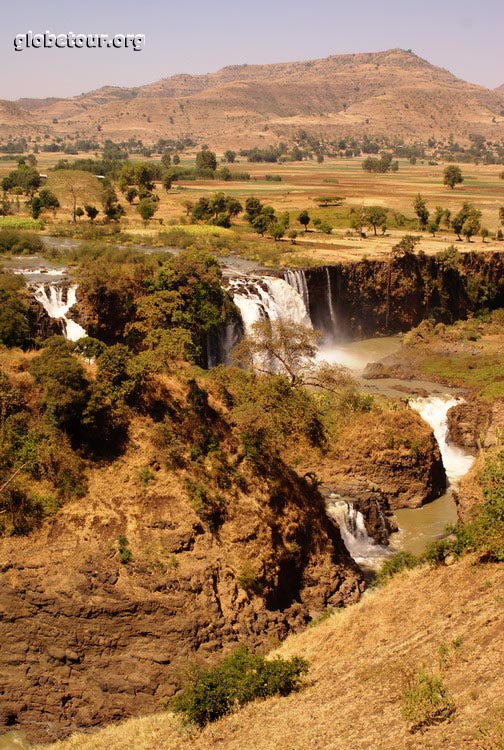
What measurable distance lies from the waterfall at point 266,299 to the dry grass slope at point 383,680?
23197mm

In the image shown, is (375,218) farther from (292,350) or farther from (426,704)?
(426,704)

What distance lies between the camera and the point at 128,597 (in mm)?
17781

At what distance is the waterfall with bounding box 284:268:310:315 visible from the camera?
148 feet

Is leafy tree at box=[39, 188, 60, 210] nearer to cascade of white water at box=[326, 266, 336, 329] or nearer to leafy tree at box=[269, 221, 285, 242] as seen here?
leafy tree at box=[269, 221, 285, 242]

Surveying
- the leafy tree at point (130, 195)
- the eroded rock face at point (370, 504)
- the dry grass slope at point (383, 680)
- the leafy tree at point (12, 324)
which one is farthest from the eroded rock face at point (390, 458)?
the leafy tree at point (130, 195)

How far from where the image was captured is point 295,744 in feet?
43.4

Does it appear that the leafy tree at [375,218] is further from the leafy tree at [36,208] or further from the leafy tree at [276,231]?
the leafy tree at [36,208]

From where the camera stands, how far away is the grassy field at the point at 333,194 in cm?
6081

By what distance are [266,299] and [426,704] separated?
3110cm

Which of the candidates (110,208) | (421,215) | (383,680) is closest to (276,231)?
(110,208)

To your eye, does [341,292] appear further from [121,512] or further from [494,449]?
[121,512]

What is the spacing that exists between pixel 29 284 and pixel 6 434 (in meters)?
17.8

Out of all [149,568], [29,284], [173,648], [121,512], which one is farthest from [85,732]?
[29,284]

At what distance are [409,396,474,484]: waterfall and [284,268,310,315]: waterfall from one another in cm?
1207
